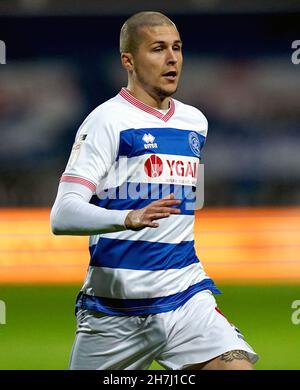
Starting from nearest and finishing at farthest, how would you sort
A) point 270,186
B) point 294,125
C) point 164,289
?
point 164,289, point 270,186, point 294,125

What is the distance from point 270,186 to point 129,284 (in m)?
8.64

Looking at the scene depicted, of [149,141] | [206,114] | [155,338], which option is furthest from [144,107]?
[206,114]

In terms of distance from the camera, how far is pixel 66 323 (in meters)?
8.80

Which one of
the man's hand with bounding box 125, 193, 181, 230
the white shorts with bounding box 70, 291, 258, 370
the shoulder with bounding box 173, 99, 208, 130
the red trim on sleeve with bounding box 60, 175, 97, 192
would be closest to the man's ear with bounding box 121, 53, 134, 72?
the shoulder with bounding box 173, 99, 208, 130

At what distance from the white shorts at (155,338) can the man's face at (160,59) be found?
3.25 ft

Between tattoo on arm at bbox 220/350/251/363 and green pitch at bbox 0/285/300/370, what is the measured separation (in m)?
2.68

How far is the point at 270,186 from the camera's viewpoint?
42.3 ft

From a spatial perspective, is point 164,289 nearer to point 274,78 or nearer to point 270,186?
point 270,186

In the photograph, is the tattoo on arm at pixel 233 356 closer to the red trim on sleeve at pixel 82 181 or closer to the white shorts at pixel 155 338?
the white shorts at pixel 155 338

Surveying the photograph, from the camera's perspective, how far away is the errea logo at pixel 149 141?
448cm

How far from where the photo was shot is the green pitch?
728 centimetres

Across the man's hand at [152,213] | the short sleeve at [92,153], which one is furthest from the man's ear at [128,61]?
the man's hand at [152,213]

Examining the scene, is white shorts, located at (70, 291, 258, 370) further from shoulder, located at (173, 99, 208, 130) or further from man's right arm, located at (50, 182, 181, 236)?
shoulder, located at (173, 99, 208, 130)
